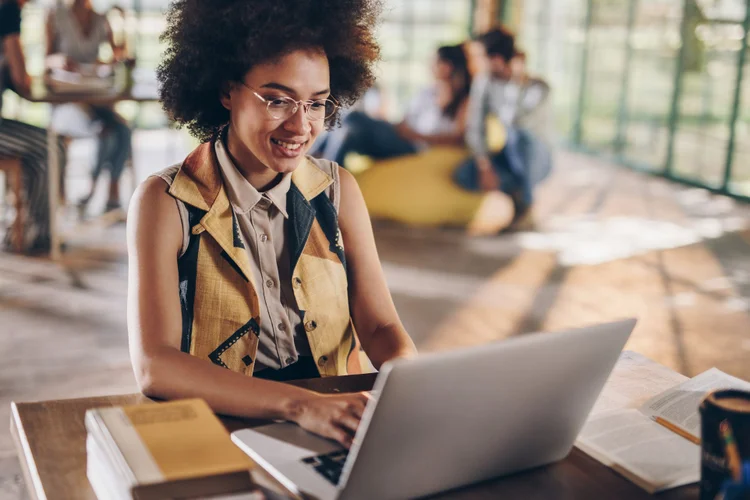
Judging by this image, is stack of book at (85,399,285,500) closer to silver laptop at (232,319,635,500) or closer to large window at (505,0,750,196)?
silver laptop at (232,319,635,500)

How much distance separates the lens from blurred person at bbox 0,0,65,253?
471cm

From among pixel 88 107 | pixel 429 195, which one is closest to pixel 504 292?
pixel 429 195

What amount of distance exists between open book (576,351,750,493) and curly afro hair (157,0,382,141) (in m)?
0.78

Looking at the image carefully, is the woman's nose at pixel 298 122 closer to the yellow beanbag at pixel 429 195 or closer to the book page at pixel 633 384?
the book page at pixel 633 384

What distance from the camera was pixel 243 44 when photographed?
1619 mm

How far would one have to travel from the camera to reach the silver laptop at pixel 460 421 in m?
0.94

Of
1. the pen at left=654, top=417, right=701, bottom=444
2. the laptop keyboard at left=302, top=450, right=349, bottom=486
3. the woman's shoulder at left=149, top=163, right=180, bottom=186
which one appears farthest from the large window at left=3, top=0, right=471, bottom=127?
the laptop keyboard at left=302, top=450, right=349, bottom=486

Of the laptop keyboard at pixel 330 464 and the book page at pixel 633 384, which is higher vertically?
the laptop keyboard at pixel 330 464

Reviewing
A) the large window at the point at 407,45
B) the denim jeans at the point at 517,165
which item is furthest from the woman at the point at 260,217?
the large window at the point at 407,45

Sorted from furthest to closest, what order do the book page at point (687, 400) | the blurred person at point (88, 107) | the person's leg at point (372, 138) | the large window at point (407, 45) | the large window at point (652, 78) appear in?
1. the large window at point (407, 45)
2. the large window at point (652, 78)
3. the person's leg at point (372, 138)
4. the blurred person at point (88, 107)
5. the book page at point (687, 400)

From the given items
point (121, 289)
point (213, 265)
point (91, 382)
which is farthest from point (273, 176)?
point (121, 289)

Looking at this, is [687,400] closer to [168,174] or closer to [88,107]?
[168,174]

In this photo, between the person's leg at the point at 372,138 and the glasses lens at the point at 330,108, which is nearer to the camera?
the glasses lens at the point at 330,108

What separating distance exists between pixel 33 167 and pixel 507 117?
290 centimetres
